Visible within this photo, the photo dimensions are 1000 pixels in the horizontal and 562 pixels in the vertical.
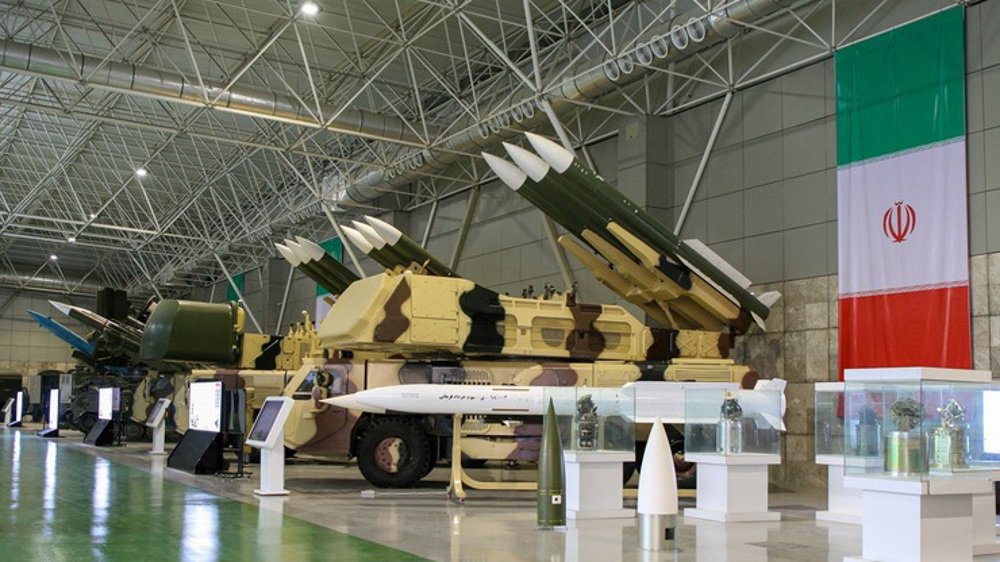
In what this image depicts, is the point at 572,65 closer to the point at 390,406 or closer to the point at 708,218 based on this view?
the point at 708,218

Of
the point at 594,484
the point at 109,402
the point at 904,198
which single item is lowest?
the point at 594,484

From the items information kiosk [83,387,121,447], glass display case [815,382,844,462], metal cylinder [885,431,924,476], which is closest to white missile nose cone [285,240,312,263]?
information kiosk [83,387,121,447]

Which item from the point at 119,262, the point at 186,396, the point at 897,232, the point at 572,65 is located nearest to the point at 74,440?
the point at 186,396

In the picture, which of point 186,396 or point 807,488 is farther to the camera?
point 186,396

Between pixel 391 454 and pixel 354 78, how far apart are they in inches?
512

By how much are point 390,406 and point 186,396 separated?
8043 mm

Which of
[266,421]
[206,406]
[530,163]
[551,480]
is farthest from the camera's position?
[206,406]

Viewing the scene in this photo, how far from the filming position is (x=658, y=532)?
26.7 ft

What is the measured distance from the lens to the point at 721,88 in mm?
17578

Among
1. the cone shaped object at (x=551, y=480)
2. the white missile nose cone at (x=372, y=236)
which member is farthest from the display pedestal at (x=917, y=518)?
the white missile nose cone at (x=372, y=236)

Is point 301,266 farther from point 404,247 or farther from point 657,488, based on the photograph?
point 657,488

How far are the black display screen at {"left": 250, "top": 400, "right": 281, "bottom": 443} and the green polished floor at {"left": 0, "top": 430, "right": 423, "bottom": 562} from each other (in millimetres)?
849

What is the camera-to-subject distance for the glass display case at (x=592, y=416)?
10.1 metres

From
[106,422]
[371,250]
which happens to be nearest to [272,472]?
[371,250]
